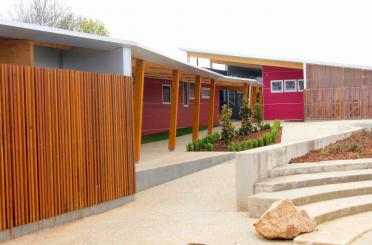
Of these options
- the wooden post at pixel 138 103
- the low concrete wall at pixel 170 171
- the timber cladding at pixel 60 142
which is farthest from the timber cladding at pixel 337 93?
the timber cladding at pixel 60 142

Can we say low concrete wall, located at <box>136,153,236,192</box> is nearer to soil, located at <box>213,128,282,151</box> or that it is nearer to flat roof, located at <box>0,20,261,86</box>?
soil, located at <box>213,128,282,151</box>

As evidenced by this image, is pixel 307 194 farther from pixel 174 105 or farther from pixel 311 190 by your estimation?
pixel 174 105

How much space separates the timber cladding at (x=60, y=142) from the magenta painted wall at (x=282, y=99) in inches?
866

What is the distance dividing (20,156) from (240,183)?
352 cm

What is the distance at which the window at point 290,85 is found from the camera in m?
30.2

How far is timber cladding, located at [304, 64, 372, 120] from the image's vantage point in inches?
1043

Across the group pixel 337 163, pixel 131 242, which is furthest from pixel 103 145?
pixel 337 163

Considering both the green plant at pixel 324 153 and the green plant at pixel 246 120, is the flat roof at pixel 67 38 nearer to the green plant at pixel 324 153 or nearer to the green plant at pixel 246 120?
the green plant at pixel 324 153

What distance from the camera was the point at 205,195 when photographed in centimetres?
1005

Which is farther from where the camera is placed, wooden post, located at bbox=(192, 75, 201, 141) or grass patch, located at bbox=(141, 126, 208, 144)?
grass patch, located at bbox=(141, 126, 208, 144)

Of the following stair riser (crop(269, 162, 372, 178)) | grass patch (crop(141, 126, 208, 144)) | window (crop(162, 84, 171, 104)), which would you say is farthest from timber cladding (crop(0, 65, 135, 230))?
window (crop(162, 84, 171, 104))

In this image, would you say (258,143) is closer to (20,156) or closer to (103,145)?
(103,145)

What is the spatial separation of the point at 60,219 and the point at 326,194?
4.10 meters

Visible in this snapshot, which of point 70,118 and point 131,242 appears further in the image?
point 70,118
